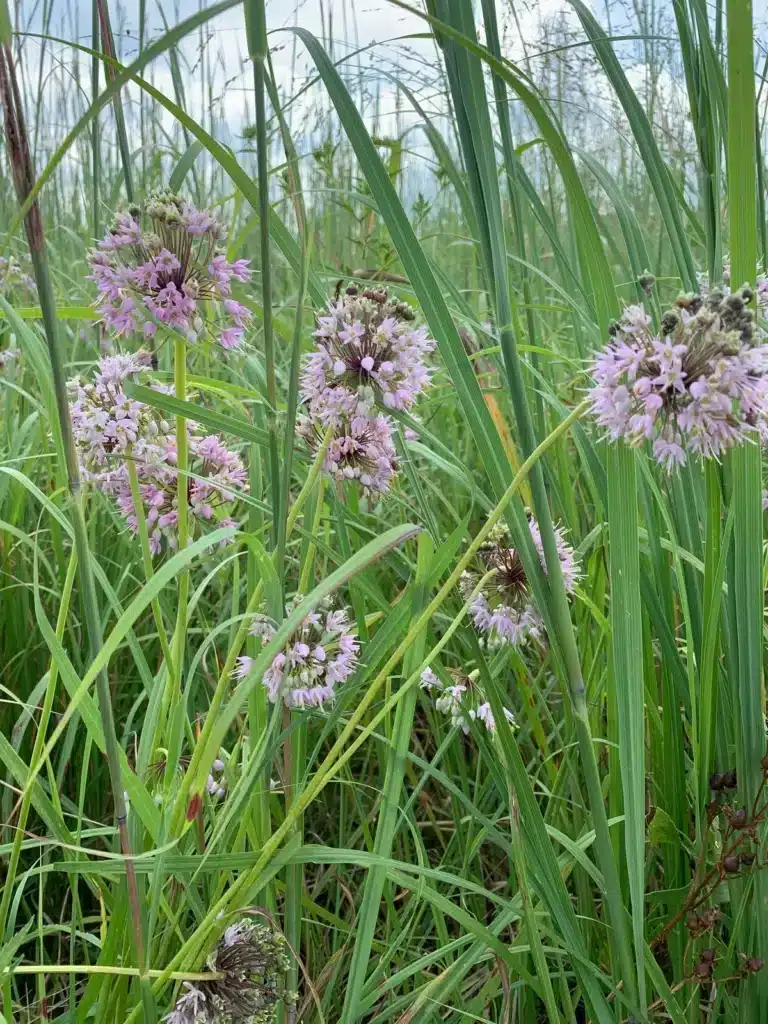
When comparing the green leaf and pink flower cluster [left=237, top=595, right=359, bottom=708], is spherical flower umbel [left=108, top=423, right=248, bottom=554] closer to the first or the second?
pink flower cluster [left=237, top=595, right=359, bottom=708]

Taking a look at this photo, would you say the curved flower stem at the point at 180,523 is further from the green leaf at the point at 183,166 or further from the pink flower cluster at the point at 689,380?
the pink flower cluster at the point at 689,380

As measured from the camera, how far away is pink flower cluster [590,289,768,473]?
2.20 feet

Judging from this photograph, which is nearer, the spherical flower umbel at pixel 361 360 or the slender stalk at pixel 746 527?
the slender stalk at pixel 746 527

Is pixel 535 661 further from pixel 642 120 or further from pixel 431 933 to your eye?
pixel 642 120

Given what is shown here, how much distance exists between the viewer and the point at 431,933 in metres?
1.41

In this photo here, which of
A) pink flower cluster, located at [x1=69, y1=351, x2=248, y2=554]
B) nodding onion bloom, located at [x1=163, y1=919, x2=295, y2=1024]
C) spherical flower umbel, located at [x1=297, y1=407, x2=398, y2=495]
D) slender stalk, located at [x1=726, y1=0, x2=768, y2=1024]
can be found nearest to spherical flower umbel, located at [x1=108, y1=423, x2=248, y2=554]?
pink flower cluster, located at [x1=69, y1=351, x2=248, y2=554]

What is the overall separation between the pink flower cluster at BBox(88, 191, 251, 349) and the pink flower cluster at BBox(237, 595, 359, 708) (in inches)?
13.3

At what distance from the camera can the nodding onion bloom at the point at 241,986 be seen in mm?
810

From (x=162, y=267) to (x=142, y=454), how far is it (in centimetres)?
24

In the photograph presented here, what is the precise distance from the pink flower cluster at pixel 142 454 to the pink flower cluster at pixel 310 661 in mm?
186

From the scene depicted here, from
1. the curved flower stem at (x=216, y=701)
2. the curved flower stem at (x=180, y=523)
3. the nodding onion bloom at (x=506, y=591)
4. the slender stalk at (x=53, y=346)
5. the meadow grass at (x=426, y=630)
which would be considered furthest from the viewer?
the nodding onion bloom at (x=506, y=591)

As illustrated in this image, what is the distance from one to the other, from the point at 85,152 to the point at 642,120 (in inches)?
126

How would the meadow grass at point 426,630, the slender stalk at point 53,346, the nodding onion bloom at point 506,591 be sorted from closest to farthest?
1. the slender stalk at point 53,346
2. the meadow grass at point 426,630
3. the nodding onion bloom at point 506,591

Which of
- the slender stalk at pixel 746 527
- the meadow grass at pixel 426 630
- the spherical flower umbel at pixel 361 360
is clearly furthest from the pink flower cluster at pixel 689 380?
the spherical flower umbel at pixel 361 360
